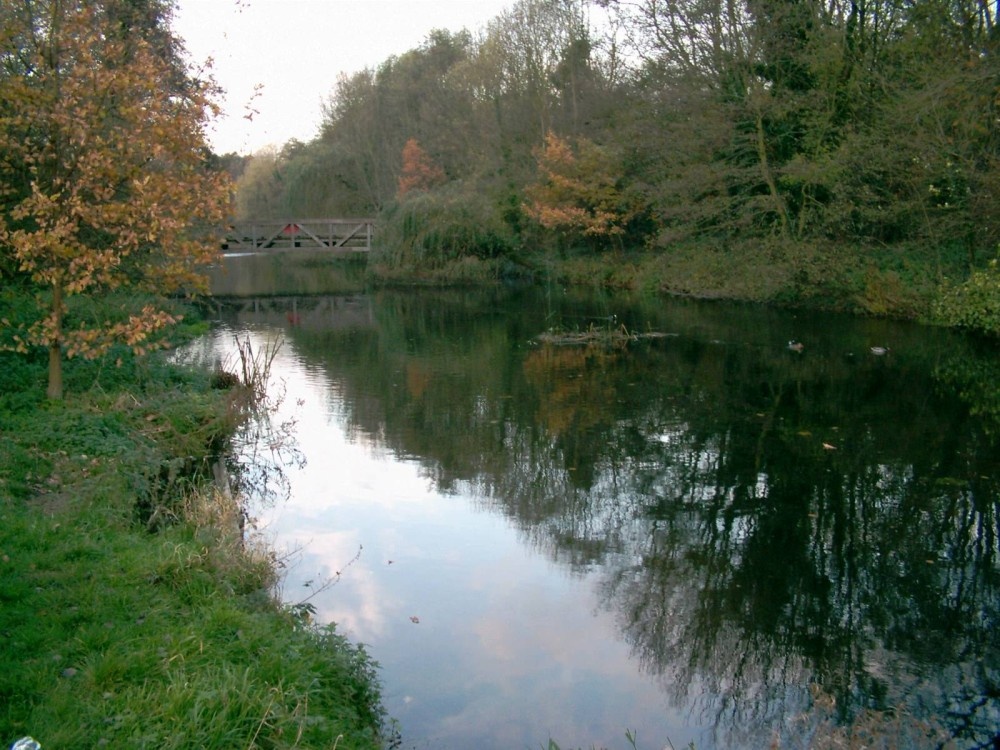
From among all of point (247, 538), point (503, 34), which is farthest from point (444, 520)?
point (503, 34)

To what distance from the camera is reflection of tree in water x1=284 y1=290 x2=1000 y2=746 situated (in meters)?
6.29

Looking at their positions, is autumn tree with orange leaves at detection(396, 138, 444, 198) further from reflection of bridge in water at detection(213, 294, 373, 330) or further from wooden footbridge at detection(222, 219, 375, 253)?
reflection of bridge in water at detection(213, 294, 373, 330)

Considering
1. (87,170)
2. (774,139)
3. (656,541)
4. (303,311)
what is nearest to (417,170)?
(303,311)

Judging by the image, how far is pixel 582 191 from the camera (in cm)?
3547

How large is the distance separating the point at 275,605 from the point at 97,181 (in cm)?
639

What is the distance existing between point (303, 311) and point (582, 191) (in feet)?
40.5

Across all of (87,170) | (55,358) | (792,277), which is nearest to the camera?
(87,170)

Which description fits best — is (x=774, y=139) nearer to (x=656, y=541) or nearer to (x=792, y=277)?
(x=792, y=277)

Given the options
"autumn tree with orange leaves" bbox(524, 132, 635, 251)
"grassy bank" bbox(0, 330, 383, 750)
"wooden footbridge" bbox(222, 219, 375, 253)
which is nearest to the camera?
"grassy bank" bbox(0, 330, 383, 750)

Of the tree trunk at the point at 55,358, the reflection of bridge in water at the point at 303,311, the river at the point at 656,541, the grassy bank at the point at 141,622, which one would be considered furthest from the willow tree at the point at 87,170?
the reflection of bridge in water at the point at 303,311

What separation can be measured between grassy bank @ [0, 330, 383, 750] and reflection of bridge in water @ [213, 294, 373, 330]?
1717cm

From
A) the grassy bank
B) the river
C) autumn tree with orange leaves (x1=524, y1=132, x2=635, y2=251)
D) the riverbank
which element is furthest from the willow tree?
autumn tree with orange leaves (x1=524, y1=132, x2=635, y2=251)

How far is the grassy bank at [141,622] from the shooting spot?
4363mm

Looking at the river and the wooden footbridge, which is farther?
the wooden footbridge
